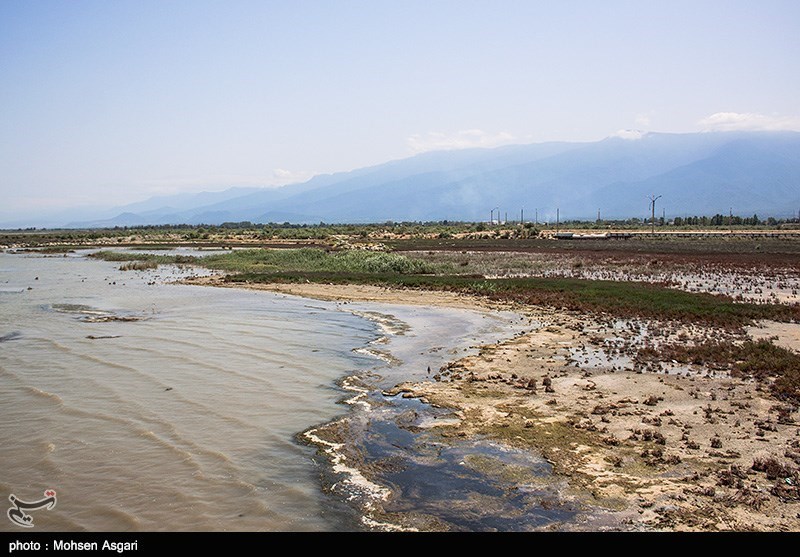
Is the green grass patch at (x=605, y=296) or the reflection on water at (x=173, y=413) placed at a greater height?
the green grass patch at (x=605, y=296)

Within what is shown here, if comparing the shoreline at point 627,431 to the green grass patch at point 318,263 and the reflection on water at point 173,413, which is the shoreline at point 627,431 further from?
the green grass patch at point 318,263

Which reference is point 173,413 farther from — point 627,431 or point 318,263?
point 318,263

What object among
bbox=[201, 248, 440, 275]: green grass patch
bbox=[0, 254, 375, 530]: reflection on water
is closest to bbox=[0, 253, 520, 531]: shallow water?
bbox=[0, 254, 375, 530]: reflection on water

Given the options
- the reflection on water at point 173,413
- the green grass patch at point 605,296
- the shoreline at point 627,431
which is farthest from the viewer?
the green grass patch at point 605,296

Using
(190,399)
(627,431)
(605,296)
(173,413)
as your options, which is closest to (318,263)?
(605,296)

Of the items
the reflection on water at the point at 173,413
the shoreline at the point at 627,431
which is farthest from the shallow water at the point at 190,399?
the shoreline at the point at 627,431

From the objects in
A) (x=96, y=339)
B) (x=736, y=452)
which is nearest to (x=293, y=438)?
Answer: (x=736, y=452)

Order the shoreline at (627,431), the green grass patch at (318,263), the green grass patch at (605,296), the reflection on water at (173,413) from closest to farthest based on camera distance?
the shoreline at (627,431) < the reflection on water at (173,413) < the green grass patch at (605,296) < the green grass patch at (318,263)

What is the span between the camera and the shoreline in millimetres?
8891

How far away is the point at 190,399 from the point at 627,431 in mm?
10032

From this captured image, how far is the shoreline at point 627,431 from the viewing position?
29.2 ft

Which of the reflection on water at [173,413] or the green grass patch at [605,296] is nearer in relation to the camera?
the reflection on water at [173,413]

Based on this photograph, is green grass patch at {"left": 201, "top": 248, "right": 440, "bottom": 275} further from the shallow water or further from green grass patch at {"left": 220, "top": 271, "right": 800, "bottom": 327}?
the shallow water

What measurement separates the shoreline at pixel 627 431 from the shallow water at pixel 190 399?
57.6 inches
